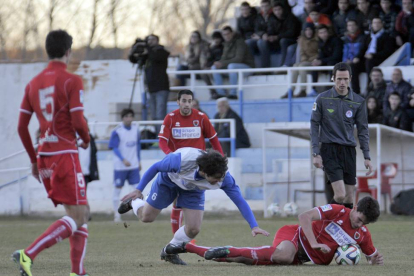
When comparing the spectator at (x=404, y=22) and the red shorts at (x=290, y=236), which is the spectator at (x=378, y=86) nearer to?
the spectator at (x=404, y=22)

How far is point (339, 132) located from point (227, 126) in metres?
8.93

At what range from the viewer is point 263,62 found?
831 inches

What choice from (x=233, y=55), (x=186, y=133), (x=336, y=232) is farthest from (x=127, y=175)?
(x=336, y=232)

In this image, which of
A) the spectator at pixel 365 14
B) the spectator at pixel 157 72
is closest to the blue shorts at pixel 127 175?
the spectator at pixel 157 72

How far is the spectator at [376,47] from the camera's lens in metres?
18.8

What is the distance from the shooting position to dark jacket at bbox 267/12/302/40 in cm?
2088

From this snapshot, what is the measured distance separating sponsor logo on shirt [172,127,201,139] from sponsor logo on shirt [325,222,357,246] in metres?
2.93

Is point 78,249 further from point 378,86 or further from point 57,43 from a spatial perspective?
point 378,86

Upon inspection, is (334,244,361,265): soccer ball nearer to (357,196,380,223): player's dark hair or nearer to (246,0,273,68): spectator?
(357,196,380,223): player's dark hair

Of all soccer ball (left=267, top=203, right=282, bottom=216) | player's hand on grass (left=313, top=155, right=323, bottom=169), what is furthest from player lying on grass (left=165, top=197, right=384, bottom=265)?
soccer ball (left=267, top=203, right=282, bottom=216)

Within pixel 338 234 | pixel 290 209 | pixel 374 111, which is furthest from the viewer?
pixel 374 111

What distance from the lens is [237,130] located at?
1905 centimetres

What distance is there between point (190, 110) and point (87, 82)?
1270 cm

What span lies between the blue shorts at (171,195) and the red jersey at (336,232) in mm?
1212
